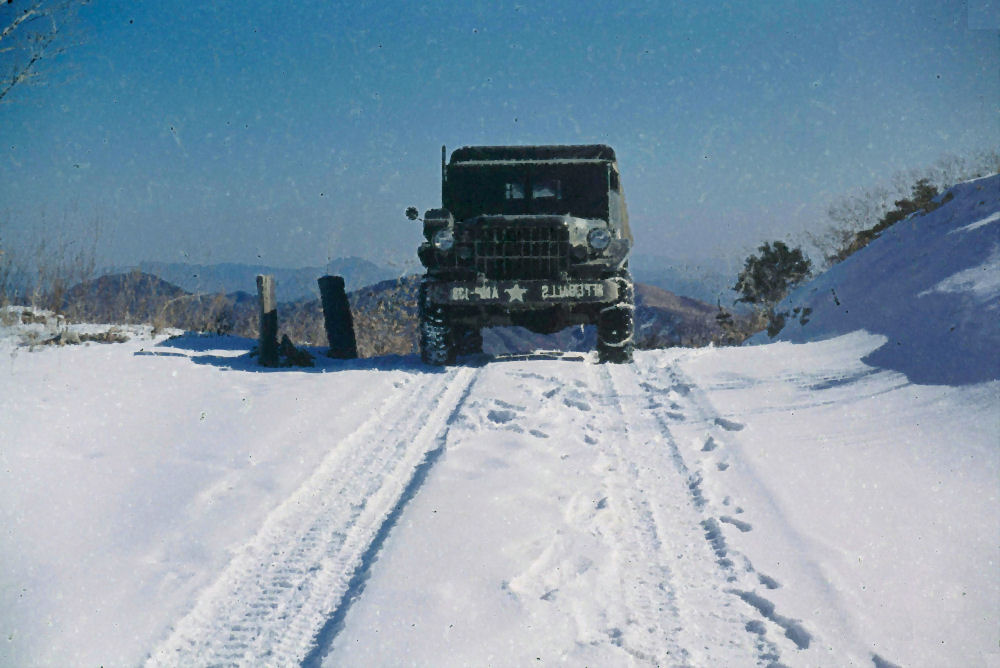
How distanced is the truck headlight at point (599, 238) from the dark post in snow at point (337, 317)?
332cm

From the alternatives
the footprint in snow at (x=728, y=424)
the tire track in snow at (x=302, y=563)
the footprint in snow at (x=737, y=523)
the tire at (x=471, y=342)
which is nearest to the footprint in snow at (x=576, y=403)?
the footprint in snow at (x=728, y=424)

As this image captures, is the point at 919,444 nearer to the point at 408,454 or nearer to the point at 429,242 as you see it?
the point at 408,454

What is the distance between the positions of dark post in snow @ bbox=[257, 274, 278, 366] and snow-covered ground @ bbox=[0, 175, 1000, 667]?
5.14ft

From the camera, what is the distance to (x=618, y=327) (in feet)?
24.9

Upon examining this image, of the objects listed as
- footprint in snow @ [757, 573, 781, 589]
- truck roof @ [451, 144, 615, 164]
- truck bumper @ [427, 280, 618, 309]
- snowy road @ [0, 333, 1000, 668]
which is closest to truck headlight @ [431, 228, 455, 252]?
truck bumper @ [427, 280, 618, 309]

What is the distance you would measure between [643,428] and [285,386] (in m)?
3.34

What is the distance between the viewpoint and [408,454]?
4441 millimetres

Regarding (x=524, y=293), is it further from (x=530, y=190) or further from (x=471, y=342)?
(x=471, y=342)

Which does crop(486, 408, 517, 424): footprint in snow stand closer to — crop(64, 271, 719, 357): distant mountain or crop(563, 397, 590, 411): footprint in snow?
crop(563, 397, 590, 411): footprint in snow

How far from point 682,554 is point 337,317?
6.56 meters

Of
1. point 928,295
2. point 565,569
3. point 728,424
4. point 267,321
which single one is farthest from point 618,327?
point 565,569

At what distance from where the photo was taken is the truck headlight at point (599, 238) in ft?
24.4

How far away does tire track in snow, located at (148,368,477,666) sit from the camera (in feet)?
7.75

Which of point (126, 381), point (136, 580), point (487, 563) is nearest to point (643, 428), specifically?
point (487, 563)
